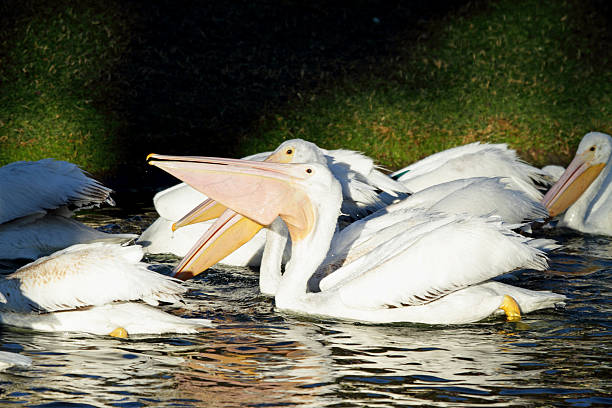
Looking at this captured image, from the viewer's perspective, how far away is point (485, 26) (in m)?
11.0

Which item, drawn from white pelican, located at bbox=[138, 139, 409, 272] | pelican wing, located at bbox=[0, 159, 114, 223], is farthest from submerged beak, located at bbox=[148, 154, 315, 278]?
pelican wing, located at bbox=[0, 159, 114, 223]

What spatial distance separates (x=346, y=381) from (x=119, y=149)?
5688mm

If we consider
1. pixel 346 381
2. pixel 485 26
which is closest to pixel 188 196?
pixel 346 381

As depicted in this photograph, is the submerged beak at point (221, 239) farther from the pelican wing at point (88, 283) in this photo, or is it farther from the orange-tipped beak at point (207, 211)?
the pelican wing at point (88, 283)

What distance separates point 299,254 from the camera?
496 centimetres

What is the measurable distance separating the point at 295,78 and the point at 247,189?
5571mm

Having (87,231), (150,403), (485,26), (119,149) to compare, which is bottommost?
(150,403)

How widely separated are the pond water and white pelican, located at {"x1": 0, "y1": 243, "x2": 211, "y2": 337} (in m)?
0.07

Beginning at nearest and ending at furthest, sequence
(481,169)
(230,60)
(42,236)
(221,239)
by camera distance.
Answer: (221,239)
(42,236)
(481,169)
(230,60)

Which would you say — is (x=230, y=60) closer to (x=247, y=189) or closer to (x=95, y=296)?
(x=247, y=189)

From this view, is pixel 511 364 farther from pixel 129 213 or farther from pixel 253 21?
pixel 253 21

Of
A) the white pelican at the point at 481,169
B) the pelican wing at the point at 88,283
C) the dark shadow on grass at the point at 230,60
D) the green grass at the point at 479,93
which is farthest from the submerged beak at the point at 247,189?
the green grass at the point at 479,93

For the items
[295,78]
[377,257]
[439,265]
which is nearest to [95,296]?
[377,257]

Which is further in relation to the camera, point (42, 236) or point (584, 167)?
point (584, 167)
